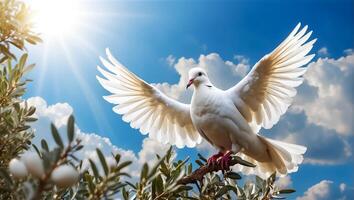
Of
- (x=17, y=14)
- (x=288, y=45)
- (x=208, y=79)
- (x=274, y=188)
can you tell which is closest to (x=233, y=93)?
(x=208, y=79)

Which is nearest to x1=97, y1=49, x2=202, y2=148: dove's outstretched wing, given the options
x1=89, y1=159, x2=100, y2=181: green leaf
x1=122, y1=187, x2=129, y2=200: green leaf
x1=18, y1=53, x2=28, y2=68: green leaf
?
x1=18, y1=53, x2=28, y2=68: green leaf

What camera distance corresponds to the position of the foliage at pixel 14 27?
1835 mm

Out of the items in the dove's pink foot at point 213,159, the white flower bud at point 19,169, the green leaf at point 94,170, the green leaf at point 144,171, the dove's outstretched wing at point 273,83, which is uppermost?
the dove's outstretched wing at point 273,83

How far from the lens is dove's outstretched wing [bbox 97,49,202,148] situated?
4391 mm

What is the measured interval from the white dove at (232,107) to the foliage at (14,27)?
1898 millimetres

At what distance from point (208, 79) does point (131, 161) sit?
3180 millimetres

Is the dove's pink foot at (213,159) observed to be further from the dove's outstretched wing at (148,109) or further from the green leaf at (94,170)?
the green leaf at (94,170)

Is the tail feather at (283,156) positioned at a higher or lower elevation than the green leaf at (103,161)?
higher

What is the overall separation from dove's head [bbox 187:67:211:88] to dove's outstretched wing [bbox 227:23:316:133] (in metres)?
0.29

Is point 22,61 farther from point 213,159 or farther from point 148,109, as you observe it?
point 148,109

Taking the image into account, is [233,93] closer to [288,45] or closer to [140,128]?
[288,45]

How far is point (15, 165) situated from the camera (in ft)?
2.83

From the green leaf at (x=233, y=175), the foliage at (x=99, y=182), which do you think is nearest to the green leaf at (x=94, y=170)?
the foliage at (x=99, y=182)

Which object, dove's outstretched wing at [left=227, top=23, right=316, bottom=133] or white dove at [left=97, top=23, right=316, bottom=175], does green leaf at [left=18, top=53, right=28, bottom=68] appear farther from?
dove's outstretched wing at [left=227, top=23, right=316, bottom=133]
